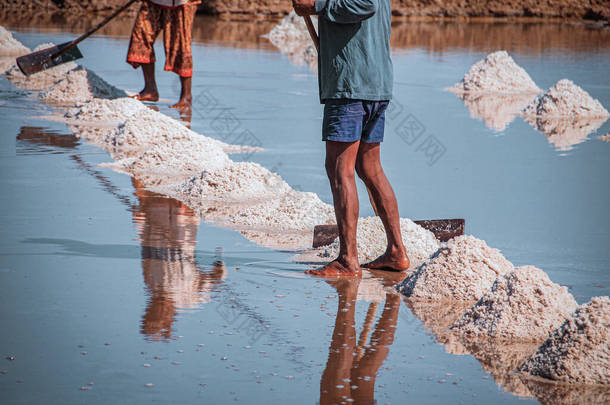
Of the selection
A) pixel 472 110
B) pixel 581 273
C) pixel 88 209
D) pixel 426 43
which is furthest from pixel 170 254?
pixel 426 43

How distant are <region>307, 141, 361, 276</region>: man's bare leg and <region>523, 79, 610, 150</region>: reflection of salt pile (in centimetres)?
506

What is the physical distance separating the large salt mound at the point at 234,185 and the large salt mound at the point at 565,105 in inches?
169

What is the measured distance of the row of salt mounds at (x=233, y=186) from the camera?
5.48 m

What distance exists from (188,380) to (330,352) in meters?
0.54

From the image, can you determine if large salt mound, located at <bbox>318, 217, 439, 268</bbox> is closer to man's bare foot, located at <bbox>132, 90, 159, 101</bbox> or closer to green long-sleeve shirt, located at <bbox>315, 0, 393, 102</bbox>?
green long-sleeve shirt, located at <bbox>315, 0, 393, 102</bbox>

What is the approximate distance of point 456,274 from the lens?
3.78 metres

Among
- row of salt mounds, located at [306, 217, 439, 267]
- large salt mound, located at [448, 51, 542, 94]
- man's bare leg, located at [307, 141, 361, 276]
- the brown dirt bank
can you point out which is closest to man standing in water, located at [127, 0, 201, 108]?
large salt mound, located at [448, 51, 542, 94]

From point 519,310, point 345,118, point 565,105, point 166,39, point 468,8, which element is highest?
point 345,118

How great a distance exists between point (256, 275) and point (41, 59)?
20.6 ft

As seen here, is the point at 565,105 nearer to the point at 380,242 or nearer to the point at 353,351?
the point at 380,242

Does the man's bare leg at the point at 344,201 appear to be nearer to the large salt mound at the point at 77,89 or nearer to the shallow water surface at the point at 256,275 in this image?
the shallow water surface at the point at 256,275

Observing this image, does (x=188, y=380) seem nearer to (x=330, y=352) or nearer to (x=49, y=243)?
(x=330, y=352)

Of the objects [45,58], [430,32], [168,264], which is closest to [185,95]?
[45,58]

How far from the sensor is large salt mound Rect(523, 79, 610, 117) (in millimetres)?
9148
